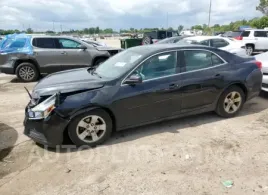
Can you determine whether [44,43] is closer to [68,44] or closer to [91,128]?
[68,44]

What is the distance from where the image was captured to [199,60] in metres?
5.02

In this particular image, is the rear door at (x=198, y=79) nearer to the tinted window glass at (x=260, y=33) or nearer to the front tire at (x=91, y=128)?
the front tire at (x=91, y=128)

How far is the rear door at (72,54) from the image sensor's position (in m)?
9.88

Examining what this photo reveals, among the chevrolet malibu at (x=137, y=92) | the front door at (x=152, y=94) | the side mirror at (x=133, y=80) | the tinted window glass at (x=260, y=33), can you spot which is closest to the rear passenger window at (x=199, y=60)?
the chevrolet malibu at (x=137, y=92)

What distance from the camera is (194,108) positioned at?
196 inches

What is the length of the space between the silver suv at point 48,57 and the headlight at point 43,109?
5.94 meters

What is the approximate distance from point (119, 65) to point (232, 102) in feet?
7.62

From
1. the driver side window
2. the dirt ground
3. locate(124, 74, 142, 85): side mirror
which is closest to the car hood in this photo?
locate(124, 74, 142, 85): side mirror

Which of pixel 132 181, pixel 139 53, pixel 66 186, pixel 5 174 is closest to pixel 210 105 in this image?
pixel 139 53

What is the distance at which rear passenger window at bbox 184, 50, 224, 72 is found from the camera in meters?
4.89

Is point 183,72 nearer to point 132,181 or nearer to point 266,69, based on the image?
point 132,181

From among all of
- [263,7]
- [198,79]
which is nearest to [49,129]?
[198,79]

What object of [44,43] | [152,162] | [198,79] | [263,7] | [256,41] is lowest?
[152,162]

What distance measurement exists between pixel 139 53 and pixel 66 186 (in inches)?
98.8
